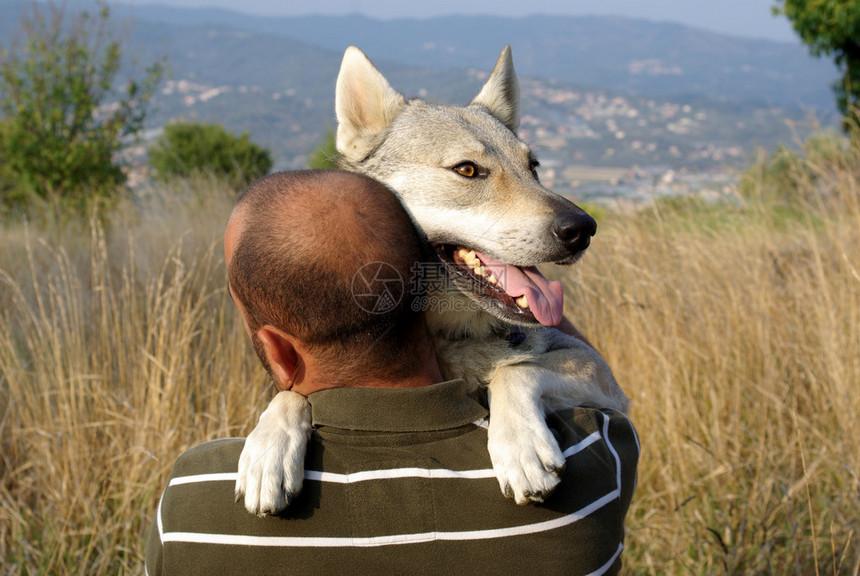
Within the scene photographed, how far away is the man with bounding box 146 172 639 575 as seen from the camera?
1362 mm

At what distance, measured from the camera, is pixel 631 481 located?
5.56 ft

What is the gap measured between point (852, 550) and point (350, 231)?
3187 millimetres

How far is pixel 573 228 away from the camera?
2.31 metres

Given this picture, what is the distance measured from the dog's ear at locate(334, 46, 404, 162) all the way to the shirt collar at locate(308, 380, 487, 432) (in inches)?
64.2

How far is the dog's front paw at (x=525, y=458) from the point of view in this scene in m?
1.46

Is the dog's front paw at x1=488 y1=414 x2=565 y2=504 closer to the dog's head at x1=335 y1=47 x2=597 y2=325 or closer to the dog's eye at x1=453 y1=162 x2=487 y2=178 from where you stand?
the dog's head at x1=335 y1=47 x2=597 y2=325

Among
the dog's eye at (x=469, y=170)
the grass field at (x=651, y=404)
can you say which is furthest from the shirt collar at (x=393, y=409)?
the grass field at (x=651, y=404)

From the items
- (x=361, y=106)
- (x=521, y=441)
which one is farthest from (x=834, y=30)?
(x=521, y=441)

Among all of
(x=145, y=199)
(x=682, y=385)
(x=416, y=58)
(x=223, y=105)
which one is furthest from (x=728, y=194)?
(x=416, y=58)

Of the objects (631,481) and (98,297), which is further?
(98,297)

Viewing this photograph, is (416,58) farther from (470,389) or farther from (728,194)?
(470,389)

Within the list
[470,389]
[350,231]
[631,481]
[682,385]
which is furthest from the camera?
[682,385]

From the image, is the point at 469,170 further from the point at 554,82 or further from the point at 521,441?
the point at 554,82

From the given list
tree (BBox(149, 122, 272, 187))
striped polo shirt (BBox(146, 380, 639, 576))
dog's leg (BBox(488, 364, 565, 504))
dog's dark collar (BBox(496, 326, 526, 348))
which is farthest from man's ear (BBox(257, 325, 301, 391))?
tree (BBox(149, 122, 272, 187))
